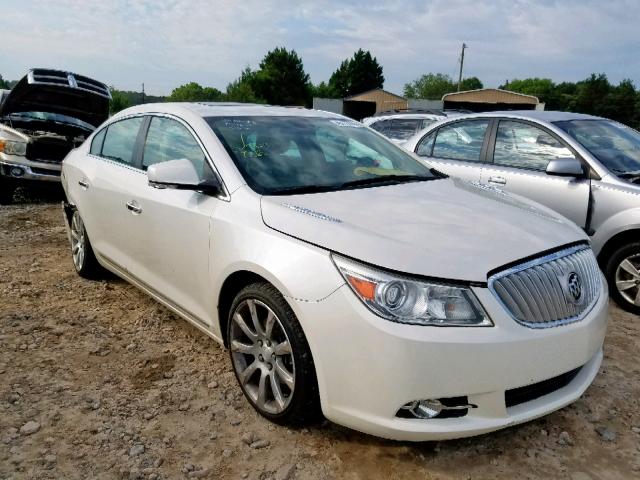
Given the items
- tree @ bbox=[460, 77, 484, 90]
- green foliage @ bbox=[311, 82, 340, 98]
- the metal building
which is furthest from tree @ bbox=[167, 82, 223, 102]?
tree @ bbox=[460, 77, 484, 90]

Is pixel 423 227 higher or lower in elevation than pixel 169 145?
lower

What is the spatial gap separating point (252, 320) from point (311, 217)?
24.0 inches

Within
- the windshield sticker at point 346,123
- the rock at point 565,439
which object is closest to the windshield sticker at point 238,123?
the windshield sticker at point 346,123

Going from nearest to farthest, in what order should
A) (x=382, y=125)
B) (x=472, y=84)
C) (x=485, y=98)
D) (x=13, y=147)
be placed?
(x=13, y=147)
(x=382, y=125)
(x=485, y=98)
(x=472, y=84)

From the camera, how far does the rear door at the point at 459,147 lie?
5316 millimetres

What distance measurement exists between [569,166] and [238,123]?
2.72 metres

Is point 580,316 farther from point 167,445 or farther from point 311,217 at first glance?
point 167,445

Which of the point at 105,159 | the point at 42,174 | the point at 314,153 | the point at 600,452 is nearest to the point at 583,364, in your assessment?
the point at 600,452

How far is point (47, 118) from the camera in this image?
8.89m

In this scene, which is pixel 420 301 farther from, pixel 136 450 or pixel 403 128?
pixel 403 128

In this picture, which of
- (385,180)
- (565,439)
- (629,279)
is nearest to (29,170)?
(385,180)

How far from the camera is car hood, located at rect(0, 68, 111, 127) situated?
8039mm

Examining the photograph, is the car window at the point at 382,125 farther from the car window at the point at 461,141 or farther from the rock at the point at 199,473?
the rock at the point at 199,473

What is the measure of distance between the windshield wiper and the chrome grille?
1.09 m
